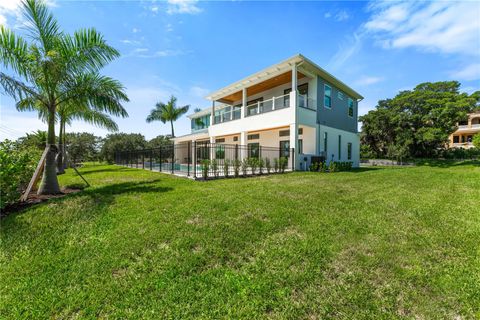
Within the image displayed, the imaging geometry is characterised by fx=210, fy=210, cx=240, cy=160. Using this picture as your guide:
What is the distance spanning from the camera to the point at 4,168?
16.8 ft

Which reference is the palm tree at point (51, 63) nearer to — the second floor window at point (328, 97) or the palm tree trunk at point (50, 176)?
the palm tree trunk at point (50, 176)

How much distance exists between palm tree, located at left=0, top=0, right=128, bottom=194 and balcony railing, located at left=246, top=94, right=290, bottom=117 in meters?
9.69

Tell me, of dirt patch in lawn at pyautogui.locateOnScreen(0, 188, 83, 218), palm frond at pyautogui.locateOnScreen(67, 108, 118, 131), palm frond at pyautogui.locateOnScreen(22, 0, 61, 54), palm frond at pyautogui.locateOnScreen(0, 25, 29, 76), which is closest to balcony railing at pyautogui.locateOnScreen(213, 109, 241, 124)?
palm frond at pyautogui.locateOnScreen(67, 108, 118, 131)

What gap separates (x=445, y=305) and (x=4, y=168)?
337 inches

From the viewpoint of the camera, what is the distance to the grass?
2295 mm

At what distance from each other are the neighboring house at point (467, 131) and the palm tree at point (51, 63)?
169ft

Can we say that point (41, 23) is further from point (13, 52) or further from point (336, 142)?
point (336, 142)

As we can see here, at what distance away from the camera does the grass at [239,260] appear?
7.53 feet

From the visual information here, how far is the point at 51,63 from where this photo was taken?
621 centimetres

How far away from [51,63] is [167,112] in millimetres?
24476

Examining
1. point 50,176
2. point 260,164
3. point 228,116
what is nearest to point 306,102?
point 260,164

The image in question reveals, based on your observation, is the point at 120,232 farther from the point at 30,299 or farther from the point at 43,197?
the point at 43,197

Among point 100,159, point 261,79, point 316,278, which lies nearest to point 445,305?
point 316,278

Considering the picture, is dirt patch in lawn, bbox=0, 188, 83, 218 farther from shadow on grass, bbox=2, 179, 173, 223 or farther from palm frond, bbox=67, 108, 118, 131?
palm frond, bbox=67, 108, 118, 131
